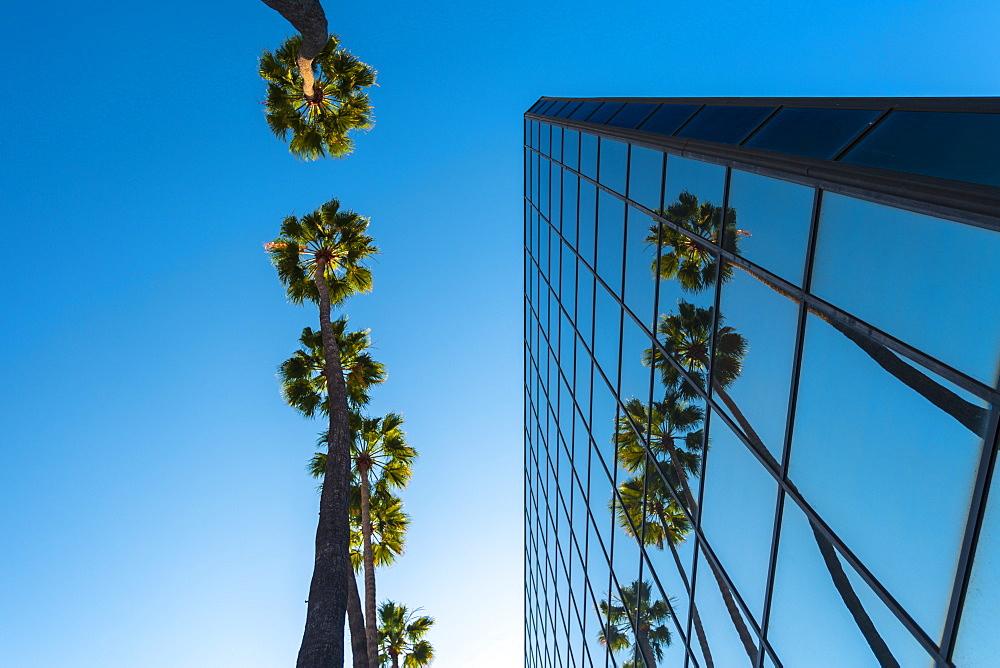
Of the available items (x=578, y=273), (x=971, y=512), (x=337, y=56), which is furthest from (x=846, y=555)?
(x=337, y=56)

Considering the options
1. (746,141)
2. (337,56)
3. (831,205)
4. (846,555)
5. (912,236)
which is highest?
(337,56)

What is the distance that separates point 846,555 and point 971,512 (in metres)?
1.27

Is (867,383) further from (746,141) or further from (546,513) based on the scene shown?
(546,513)

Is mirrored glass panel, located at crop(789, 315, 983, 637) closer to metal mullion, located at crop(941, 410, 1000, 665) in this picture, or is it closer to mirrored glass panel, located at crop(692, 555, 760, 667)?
metal mullion, located at crop(941, 410, 1000, 665)

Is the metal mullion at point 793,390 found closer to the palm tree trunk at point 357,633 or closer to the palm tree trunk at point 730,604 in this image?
the palm tree trunk at point 730,604

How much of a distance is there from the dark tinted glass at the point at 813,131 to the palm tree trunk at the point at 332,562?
7.97 m

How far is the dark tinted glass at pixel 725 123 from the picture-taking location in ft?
22.3

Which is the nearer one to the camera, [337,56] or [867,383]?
[867,383]

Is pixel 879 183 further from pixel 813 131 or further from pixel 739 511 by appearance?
pixel 739 511

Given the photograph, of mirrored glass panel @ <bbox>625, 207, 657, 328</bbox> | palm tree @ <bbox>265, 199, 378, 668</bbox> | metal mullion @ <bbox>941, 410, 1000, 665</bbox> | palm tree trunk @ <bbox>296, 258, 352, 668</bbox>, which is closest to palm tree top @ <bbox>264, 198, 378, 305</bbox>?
palm tree @ <bbox>265, 199, 378, 668</bbox>

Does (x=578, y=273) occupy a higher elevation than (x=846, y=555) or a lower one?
higher

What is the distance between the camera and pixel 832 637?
462cm

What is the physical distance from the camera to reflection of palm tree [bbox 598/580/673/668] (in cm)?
834

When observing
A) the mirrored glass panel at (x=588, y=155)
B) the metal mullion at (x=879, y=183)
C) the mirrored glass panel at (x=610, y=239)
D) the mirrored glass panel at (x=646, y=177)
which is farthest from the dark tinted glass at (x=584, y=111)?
the metal mullion at (x=879, y=183)
